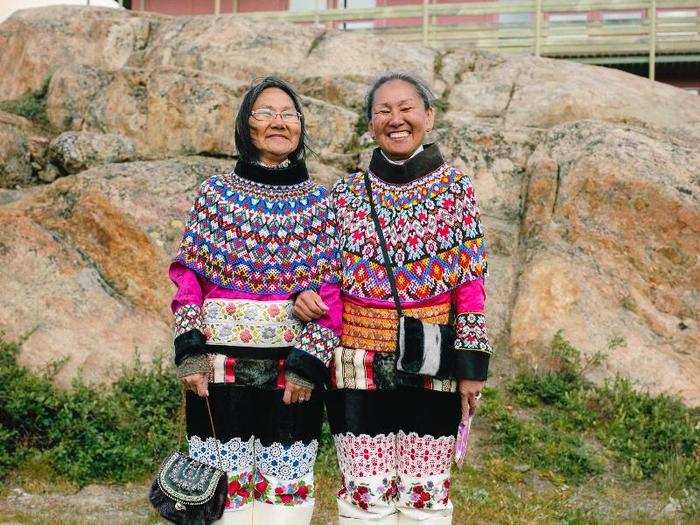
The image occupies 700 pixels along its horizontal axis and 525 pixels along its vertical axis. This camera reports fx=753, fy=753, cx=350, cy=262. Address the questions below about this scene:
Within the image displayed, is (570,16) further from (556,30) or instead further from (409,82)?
(409,82)

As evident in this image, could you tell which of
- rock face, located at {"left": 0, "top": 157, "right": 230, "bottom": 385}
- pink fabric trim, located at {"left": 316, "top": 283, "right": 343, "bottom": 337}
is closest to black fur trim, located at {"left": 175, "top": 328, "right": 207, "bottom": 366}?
pink fabric trim, located at {"left": 316, "top": 283, "right": 343, "bottom": 337}

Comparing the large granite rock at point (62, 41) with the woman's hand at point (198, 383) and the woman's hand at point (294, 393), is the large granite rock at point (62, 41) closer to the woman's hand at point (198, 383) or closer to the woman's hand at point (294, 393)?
the woman's hand at point (198, 383)

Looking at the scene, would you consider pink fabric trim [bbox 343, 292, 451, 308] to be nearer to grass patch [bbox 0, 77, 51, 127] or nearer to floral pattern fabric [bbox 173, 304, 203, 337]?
floral pattern fabric [bbox 173, 304, 203, 337]

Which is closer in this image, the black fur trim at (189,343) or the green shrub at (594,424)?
the black fur trim at (189,343)

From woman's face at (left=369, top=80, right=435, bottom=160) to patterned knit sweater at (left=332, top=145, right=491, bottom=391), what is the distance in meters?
0.08

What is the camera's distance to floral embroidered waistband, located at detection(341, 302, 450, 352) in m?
3.08

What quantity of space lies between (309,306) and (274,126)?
2.61 ft

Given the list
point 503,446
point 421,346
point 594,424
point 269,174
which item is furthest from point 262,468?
point 594,424

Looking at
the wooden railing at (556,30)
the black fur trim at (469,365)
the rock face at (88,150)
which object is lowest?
the black fur trim at (469,365)

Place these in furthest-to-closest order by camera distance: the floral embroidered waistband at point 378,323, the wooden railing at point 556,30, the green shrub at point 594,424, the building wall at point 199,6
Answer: the building wall at point 199,6
the wooden railing at point 556,30
the green shrub at point 594,424
the floral embroidered waistband at point 378,323

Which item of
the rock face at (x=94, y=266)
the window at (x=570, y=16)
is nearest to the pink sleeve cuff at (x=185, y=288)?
the rock face at (x=94, y=266)

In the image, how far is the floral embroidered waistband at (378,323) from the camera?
10.1 feet

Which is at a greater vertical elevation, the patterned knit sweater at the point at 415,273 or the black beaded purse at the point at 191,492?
the patterned knit sweater at the point at 415,273

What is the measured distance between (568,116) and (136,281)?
4.79 metres
